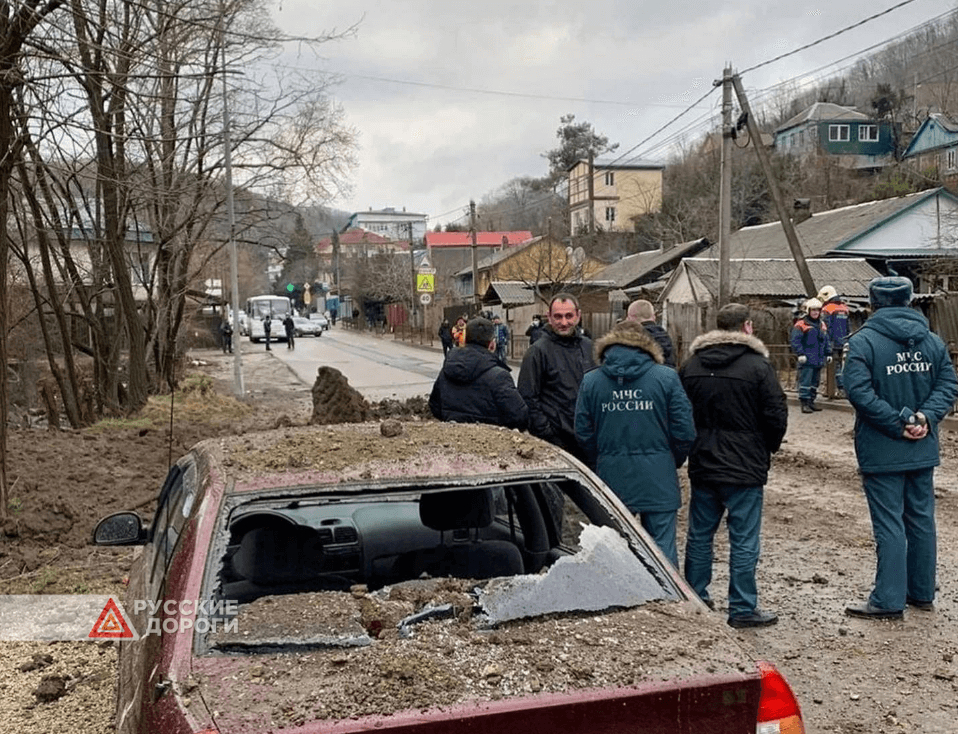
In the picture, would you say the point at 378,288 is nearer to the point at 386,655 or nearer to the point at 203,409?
the point at 203,409

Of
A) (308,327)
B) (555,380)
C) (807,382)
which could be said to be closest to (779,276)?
Result: (807,382)

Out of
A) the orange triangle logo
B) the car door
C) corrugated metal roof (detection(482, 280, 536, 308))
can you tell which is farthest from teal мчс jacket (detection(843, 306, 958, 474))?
corrugated metal roof (detection(482, 280, 536, 308))

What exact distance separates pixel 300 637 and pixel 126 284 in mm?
15963

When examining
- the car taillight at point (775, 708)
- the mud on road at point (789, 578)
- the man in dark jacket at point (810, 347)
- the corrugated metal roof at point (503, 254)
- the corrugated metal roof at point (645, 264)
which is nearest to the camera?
the car taillight at point (775, 708)

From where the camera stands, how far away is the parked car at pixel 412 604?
2.26 m

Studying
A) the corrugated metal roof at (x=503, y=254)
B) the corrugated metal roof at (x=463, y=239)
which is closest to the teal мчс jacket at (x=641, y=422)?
the corrugated metal roof at (x=503, y=254)

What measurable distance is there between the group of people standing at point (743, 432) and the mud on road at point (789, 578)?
0.35m

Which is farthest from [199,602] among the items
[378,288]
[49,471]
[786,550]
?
[378,288]

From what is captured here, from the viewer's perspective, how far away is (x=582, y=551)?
310 centimetres

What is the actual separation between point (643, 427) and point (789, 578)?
2074 millimetres

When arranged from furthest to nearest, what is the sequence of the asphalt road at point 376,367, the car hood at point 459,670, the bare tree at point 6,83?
the asphalt road at point 376,367 → the bare tree at point 6,83 → the car hood at point 459,670

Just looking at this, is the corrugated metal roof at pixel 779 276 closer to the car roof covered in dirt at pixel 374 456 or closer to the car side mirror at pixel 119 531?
the car roof covered in dirt at pixel 374 456

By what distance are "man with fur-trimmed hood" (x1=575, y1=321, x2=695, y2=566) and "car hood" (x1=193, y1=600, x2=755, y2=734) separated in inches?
91.0

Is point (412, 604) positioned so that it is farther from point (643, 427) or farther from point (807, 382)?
point (807, 382)
